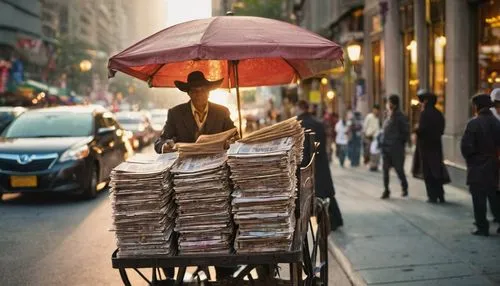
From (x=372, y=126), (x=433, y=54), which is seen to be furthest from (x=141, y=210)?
(x=372, y=126)

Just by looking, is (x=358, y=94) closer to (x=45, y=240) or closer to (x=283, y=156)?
(x=45, y=240)

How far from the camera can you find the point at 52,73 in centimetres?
8194

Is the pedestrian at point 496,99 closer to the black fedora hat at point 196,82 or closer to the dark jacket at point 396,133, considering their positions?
the dark jacket at point 396,133

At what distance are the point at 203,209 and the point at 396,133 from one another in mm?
9025

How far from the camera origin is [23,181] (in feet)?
38.4

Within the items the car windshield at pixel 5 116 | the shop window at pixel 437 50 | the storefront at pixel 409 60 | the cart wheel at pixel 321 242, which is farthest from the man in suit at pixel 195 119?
the car windshield at pixel 5 116

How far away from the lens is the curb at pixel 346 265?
6679mm

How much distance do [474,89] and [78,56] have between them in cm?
7227

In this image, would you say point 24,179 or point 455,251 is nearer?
point 455,251

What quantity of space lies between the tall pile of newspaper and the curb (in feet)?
8.82

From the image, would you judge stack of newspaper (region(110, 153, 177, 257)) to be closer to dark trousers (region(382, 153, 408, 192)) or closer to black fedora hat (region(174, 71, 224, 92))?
black fedora hat (region(174, 71, 224, 92))

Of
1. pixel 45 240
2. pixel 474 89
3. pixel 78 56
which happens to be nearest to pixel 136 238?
pixel 45 240

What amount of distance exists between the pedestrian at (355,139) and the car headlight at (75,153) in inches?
397

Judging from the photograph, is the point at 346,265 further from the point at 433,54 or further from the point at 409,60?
the point at 409,60
